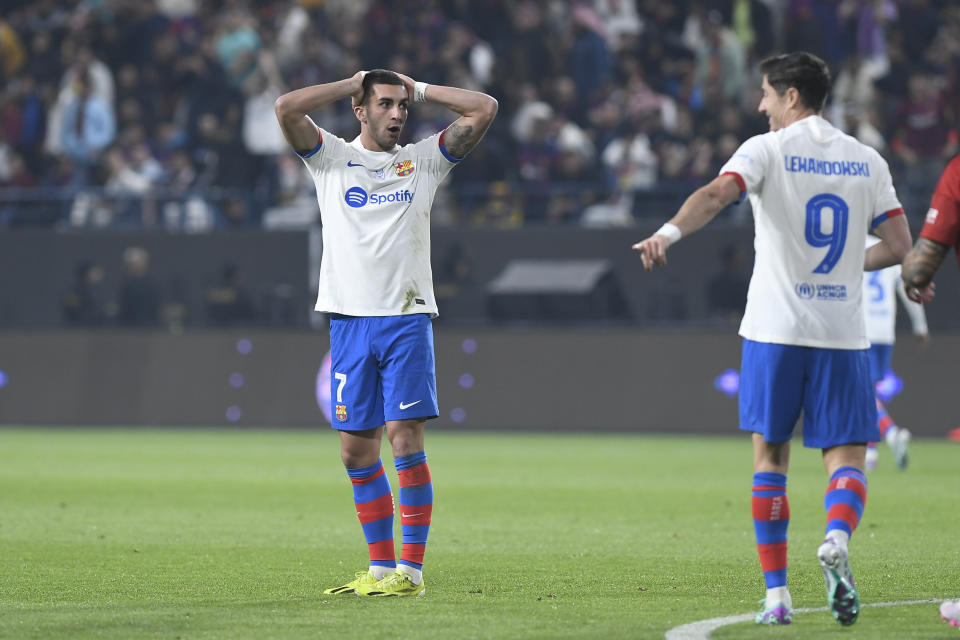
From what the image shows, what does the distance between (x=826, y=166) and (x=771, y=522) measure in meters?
1.50

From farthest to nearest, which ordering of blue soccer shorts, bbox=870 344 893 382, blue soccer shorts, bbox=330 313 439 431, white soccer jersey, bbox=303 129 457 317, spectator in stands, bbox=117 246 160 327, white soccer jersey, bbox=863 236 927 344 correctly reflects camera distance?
spectator in stands, bbox=117 246 160 327 < blue soccer shorts, bbox=870 344 893 382 < white soccer jersey, bbox=863 236 927 344 < white soccer jersey, bbox=303 129 457 317 < blue soccer shorts, bbox=330 313 439 431

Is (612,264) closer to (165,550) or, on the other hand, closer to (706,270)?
(706,270)

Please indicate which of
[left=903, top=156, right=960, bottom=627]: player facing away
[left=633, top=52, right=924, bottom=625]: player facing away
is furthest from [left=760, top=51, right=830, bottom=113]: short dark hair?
[left=903, top=156, right=960, bottom=627]: player facing away

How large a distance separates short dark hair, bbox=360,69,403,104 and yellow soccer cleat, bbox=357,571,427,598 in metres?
2.32

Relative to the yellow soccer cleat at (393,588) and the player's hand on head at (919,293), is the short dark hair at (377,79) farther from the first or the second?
the player's hand on head at (919,293)

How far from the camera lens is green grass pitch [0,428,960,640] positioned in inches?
257

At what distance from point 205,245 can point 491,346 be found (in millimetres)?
4456

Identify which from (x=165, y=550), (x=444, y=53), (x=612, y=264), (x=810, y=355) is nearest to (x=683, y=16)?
(x=444, y=53)

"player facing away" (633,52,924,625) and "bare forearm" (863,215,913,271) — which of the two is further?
"bare forearm" (863,215,913,271)

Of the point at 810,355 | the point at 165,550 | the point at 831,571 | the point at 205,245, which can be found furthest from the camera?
the point at 205,245

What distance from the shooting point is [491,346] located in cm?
2038

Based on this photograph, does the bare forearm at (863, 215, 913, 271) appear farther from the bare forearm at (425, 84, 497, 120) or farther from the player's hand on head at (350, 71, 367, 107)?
the player's hand on head at (350, 71, 367, 107)

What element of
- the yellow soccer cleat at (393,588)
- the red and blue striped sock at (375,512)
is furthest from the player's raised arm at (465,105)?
the yellow soccer cleat at (393,588)

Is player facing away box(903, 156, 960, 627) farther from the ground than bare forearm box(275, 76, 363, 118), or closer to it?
closer to it
